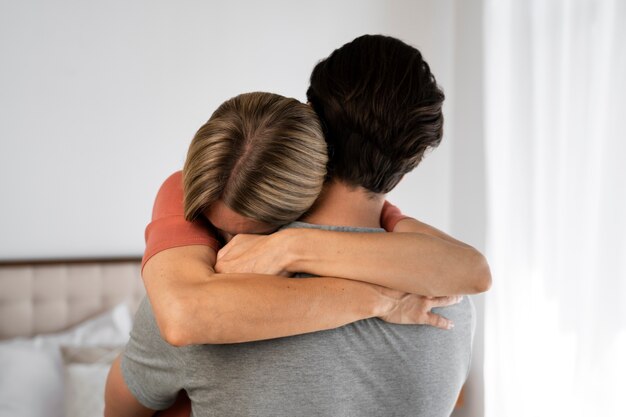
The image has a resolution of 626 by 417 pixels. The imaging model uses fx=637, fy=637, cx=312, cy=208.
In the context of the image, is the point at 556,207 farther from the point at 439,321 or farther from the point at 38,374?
the point at 38,374

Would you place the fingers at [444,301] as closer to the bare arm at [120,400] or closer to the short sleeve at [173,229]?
the short sleeve at [173,229]

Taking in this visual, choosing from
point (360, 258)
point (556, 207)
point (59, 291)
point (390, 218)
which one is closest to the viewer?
point (360, 258)

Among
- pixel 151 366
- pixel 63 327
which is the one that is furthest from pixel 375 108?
pixel 63 327

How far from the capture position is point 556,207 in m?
2.25

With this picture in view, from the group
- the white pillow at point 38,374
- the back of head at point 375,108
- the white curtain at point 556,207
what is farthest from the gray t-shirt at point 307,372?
the white pillow at point 38,374

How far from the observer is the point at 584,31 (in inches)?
82.8

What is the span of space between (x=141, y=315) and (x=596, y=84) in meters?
1.66

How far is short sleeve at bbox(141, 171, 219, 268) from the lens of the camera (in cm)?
93

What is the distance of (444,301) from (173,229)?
0.43 m

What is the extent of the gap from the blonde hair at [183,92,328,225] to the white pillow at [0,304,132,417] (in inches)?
75.2

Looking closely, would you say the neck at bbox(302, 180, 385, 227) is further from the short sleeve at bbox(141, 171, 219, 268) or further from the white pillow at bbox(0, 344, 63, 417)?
the white pillow at bbox(0, 344, 63, 417)

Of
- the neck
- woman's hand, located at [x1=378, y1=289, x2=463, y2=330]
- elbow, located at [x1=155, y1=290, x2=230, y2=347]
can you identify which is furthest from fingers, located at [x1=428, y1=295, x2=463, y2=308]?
elbow, located at [x1=155, y1=290, x2=230, y2=347]

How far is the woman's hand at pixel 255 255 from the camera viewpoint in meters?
0.89

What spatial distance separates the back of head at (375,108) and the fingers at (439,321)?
211 mm
